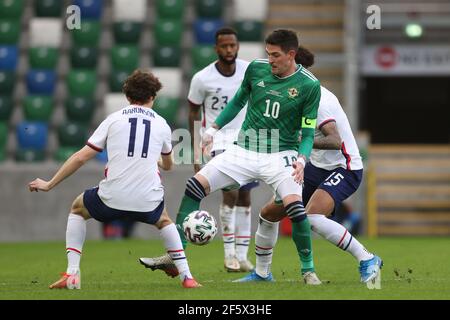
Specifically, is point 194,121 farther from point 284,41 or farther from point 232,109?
point 284,41

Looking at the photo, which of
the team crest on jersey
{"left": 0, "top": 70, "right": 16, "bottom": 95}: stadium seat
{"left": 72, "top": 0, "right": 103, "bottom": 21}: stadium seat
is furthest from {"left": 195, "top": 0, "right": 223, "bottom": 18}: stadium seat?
the team crest on jersey

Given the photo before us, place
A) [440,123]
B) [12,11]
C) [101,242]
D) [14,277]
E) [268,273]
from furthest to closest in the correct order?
[440,123]
[12,11]
[101,242]
[14,277]
[268,273]

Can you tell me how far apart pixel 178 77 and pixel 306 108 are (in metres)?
11.3

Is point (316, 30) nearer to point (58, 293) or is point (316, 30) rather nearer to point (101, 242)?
point (101, 242)

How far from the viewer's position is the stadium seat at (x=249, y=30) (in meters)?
20.4

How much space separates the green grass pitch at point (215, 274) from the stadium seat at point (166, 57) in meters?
4.96

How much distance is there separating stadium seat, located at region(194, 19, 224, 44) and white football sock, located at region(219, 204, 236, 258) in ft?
31.1

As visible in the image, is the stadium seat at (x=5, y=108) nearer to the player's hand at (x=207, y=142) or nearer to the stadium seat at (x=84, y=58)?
the stadium seat at (x=84, y=58)

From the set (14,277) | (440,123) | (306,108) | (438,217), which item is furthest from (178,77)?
(306,108)

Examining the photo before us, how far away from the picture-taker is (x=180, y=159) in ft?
57.1

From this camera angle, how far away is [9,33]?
20766 mm

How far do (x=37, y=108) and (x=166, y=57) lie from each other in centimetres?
238

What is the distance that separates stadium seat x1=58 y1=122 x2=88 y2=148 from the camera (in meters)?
19.2

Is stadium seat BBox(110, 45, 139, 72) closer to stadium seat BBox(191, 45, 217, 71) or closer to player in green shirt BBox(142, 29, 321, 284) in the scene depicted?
stadium seat BBox(191, 45, 217, 71)
